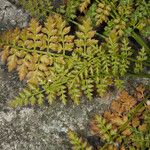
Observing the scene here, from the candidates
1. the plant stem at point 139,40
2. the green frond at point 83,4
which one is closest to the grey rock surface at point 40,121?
the plant stem at point 139,40

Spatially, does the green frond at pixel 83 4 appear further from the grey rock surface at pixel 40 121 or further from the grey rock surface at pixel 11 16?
the grey rock surface at pixel 40 121

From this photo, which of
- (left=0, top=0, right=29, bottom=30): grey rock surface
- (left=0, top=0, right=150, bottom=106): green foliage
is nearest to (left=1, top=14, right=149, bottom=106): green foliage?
(left=0, top=0, right=150, bottom=106): green foliage

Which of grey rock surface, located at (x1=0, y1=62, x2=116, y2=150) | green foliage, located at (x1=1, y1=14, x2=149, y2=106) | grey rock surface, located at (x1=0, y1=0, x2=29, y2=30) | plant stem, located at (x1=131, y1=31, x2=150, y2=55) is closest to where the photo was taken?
green foliage, located at (x1=1, y1=14, x2=149, y2=106)

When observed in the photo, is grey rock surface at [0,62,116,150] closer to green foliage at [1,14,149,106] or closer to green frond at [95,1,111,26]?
green foliage at [1,14,149,106]

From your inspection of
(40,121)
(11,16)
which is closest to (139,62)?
(40,121)

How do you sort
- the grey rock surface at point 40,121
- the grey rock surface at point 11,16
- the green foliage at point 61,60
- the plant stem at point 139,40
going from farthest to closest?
the grey rock surface at point 11,16 → the plant stem at point 139,40 → the grey rock surface at point 40,121 → the green foliage at point 61,60

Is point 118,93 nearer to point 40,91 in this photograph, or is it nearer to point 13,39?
point 40,91

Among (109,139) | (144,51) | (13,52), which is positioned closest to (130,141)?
(109,139)
